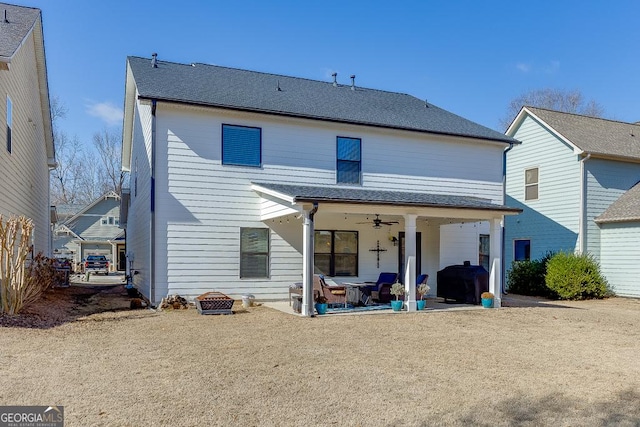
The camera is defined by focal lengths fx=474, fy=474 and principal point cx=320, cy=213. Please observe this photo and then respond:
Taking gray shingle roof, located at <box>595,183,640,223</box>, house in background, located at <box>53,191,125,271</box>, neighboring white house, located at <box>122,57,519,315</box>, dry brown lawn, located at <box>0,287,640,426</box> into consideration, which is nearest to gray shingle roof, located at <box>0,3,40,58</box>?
neighboring white house, located at <box>122,57,519,315</box>

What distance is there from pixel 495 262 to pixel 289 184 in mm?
5790

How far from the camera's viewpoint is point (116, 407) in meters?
4.29

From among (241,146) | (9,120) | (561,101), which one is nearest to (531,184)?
(241,146)

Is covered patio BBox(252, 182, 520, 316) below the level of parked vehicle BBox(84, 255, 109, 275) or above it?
above

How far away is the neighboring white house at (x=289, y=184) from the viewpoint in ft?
38.4

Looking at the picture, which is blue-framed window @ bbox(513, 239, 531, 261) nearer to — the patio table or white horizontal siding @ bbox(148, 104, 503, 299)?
white horizontal siding @ bbox(148, 104, 503, 299)

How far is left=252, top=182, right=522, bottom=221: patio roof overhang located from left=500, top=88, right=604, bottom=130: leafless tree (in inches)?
922

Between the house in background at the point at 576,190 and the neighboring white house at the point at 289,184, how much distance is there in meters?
3.15

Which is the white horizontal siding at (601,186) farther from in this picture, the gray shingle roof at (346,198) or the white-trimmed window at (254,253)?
the white-trimmed window at (254,253)

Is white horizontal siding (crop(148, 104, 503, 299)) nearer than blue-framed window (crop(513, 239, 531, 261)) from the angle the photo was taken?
Yes

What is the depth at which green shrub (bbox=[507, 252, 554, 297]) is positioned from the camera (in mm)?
16375

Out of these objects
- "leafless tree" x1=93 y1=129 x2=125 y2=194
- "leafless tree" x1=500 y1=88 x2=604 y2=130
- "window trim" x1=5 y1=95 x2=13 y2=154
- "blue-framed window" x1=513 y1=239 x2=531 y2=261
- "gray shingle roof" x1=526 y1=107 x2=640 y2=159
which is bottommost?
"blue-framed window" x1=513 y1=239 x2=531 y2=261

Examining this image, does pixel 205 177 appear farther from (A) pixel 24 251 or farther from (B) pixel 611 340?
(B) pixel 611 340

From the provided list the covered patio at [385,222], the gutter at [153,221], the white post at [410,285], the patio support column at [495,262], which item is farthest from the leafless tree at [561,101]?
the gutter at [153,221]
